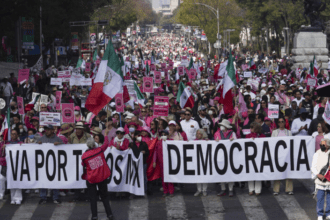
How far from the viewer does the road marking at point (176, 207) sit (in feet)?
36.5

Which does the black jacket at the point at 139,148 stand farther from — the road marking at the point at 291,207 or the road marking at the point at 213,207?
the road marking at the point at 291,207

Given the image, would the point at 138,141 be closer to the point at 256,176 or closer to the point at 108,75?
the point at 108,75

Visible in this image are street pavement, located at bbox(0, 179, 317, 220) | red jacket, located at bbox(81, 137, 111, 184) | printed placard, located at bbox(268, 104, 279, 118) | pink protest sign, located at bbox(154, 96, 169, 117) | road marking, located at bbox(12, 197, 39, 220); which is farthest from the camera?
printed placard, located at bbox(268, 104, 279, 118)

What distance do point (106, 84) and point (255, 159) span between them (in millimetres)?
3208

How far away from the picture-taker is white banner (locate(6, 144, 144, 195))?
12367mm

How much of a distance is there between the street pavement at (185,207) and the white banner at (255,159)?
414mm

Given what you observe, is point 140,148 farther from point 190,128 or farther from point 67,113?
point 67,113

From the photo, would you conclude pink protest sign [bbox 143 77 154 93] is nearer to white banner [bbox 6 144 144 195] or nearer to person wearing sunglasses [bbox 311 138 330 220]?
white banner [bbox 6 144 144 195]

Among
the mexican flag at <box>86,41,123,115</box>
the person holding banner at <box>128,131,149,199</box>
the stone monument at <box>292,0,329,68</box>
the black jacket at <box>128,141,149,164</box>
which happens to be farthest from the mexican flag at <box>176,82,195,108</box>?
the stone monument at <box>292,0,329,68</box>

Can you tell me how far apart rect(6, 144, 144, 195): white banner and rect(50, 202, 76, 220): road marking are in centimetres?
36

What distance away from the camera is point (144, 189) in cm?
1272

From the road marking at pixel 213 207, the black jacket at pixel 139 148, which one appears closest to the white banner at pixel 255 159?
the road marking at pixel 213 207

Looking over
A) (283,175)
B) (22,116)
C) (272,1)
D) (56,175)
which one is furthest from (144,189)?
(272,1)

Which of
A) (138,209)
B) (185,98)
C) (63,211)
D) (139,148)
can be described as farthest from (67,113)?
(185,98)
